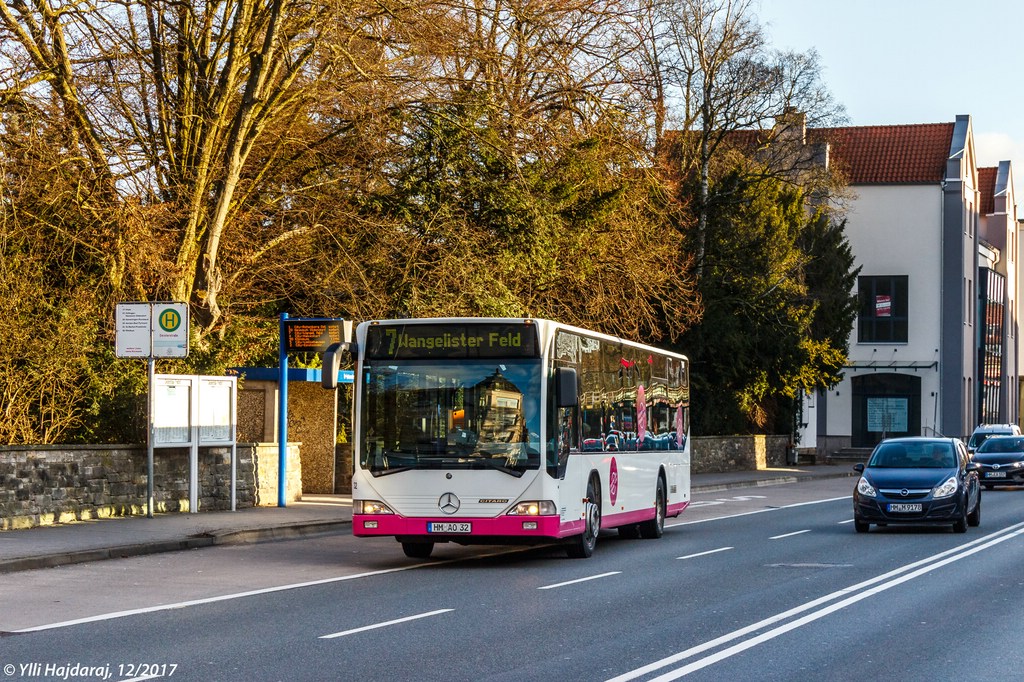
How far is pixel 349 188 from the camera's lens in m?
29.3

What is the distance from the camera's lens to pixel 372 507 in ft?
56.0

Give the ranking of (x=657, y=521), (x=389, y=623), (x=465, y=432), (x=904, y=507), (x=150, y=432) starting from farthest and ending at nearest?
(x=657, y=521) < (x=904, y=507) < (x=150, y=432) < (x=465, y=432) < (x=389, y=623)

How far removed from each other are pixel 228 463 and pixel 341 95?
731cm

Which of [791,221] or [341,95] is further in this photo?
[791,221]

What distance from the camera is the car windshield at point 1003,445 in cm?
4206

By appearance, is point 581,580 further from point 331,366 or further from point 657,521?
point 657,521

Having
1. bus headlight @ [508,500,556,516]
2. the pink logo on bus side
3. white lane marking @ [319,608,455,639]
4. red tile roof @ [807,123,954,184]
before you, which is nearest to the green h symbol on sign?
the pink logo on bus side

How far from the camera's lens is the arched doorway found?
71312mm

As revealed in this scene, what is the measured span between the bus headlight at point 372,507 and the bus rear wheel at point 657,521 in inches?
261

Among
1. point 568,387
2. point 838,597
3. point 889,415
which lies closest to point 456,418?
point 568,387

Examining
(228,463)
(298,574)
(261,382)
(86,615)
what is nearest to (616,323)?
(261,382)

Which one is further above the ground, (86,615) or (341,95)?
(341,95)

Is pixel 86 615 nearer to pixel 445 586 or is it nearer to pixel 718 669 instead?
pixel 445 586

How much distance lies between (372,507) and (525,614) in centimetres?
489
